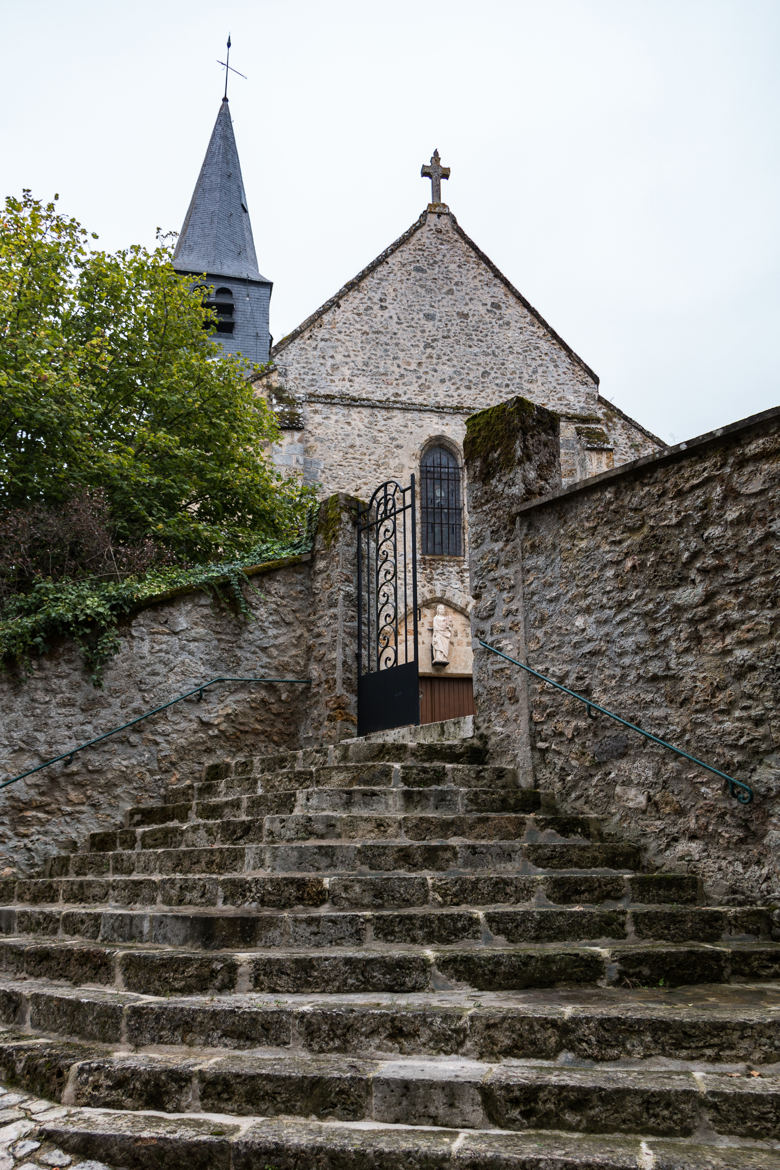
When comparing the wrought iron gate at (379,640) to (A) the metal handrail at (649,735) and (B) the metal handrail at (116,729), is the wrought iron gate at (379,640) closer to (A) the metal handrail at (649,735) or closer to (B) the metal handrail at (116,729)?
(B) the metal handrail at (116,729)

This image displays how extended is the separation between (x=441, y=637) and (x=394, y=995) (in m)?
10.5

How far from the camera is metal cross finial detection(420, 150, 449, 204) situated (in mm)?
16969

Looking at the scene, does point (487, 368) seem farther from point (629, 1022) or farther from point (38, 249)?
point (629, 1022)

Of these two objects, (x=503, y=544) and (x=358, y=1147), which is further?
(x=503, y=544)

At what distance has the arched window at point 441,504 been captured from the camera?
14773 millimetres

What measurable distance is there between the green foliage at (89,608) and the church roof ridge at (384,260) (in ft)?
27.5

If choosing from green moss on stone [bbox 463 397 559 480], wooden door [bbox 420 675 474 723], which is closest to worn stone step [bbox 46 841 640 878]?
green moss on stone [bbox 463 397 559 480]

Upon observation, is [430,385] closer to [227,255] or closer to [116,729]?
[116,729]

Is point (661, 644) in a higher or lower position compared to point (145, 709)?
higher

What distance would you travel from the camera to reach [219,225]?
945 inches

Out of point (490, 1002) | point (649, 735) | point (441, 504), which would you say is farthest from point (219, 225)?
point (490, 1002)

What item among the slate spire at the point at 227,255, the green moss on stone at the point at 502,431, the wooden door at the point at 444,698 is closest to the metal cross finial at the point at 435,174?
the slate spire at the point at 227,255

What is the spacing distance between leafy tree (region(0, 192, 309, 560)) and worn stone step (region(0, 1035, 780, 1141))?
6.41 m

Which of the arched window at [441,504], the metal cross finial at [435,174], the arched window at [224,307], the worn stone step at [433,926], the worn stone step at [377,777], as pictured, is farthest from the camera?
the arched window at [224,307]
